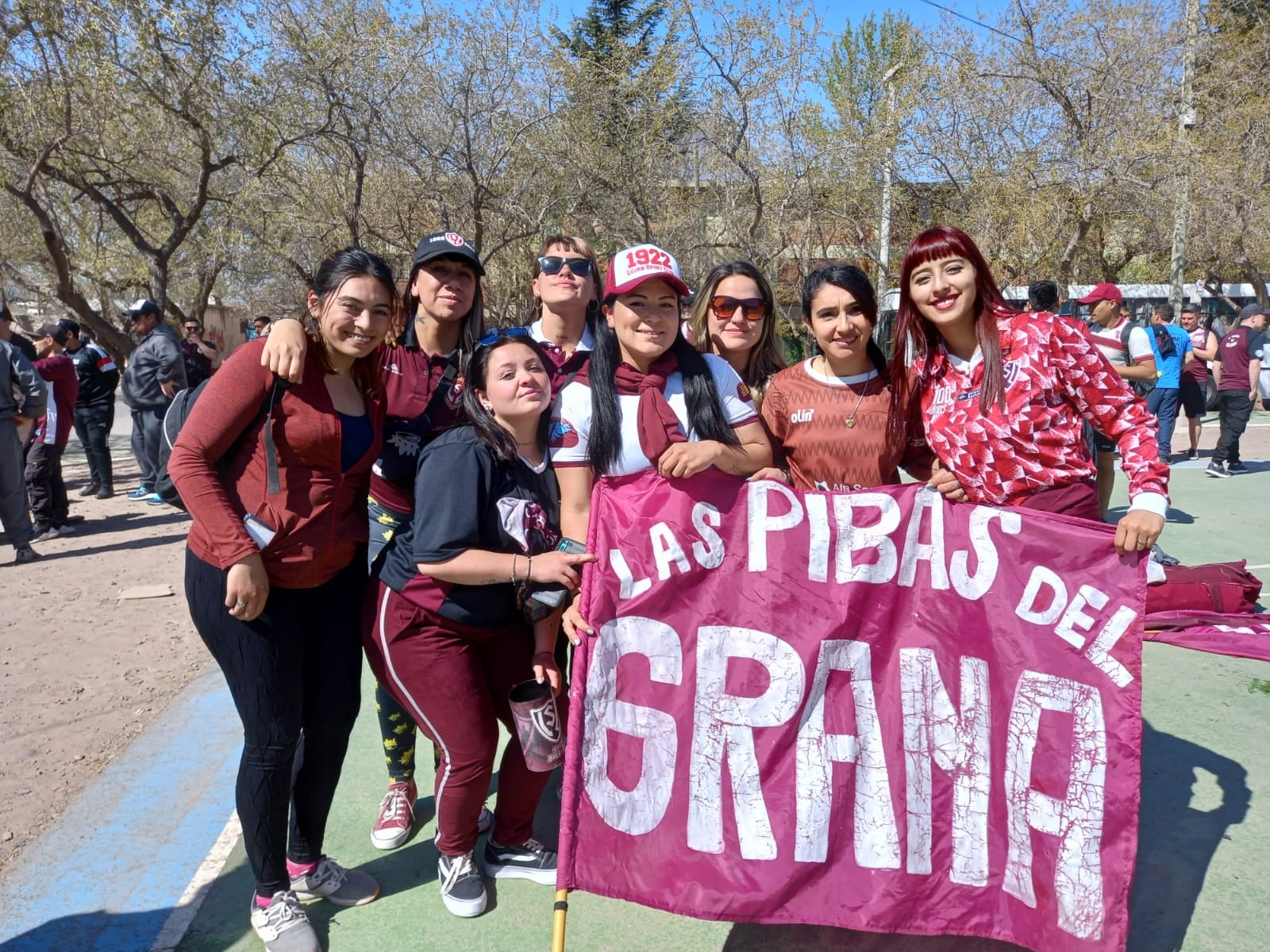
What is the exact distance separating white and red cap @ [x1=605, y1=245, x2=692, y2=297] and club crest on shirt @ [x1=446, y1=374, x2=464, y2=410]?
56 cm

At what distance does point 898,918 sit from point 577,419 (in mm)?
1646

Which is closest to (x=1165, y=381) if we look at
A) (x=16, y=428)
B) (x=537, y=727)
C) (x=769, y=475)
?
(x=769, y=475)

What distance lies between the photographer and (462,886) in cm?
282

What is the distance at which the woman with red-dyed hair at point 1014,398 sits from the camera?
263cm

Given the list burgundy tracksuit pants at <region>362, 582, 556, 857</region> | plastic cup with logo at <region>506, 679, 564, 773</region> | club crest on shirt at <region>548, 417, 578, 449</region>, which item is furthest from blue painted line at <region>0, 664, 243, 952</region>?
club crest on shirt at <region>548, 417, 578, 449</region>

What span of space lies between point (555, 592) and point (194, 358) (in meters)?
9.50

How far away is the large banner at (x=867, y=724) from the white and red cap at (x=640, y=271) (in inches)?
28.3

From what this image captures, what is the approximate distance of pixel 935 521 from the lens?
2592 millimetres

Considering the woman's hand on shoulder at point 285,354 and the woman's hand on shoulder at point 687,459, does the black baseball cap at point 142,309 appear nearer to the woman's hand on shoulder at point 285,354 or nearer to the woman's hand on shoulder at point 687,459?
the woman's hand on shoulder at point 285,354

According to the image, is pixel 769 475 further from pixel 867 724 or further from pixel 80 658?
pixel 80 658

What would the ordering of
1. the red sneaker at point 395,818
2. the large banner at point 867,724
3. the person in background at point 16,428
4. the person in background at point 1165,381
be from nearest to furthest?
the large banner at point 867,724 → the red sneaker at point 395,818 → the person in background at point 16,428 → the person in background at point 1165,381

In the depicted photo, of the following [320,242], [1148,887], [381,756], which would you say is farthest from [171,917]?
[320,242]

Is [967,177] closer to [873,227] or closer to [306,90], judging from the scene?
[873,227]

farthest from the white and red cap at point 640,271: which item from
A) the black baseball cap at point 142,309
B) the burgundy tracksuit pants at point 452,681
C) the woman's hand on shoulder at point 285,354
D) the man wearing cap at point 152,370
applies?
the black baseball cap at point 142,309
